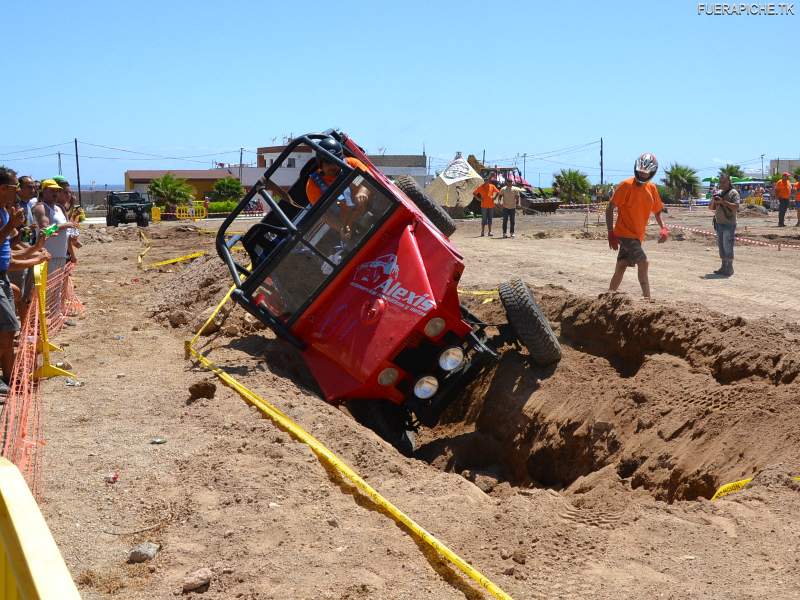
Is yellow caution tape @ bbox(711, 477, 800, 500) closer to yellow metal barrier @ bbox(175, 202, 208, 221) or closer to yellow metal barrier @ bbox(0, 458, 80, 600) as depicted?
yellow metal barrier @ bbox(0, 458, 80, 600)

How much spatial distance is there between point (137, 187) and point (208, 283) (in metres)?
69.0

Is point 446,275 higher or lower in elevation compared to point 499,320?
higher

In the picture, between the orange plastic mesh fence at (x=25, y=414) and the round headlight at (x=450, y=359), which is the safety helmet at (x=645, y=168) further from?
the orange plastic mesh fence at (x=25, y=414)

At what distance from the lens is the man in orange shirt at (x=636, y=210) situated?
391 inches

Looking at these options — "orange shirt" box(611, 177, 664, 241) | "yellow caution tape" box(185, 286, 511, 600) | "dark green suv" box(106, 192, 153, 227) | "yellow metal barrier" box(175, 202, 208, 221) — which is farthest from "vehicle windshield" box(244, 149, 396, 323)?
"yellow metal barrier" box(175, 202, 208, 221)

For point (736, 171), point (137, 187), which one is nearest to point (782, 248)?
point (736, 171)

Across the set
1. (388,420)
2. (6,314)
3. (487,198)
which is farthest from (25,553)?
(487,198)

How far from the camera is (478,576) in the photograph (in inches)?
154

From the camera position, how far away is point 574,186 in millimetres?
47594

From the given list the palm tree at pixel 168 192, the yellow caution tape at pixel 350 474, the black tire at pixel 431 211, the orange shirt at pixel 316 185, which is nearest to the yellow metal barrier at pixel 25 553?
the yellow caution tape at pixel 350 474

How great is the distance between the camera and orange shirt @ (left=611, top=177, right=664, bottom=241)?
9922mm

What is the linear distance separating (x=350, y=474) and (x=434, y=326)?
2.18 meters

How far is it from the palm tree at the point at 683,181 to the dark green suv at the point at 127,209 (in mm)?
30926

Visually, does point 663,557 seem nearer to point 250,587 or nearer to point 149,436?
point 250,587
